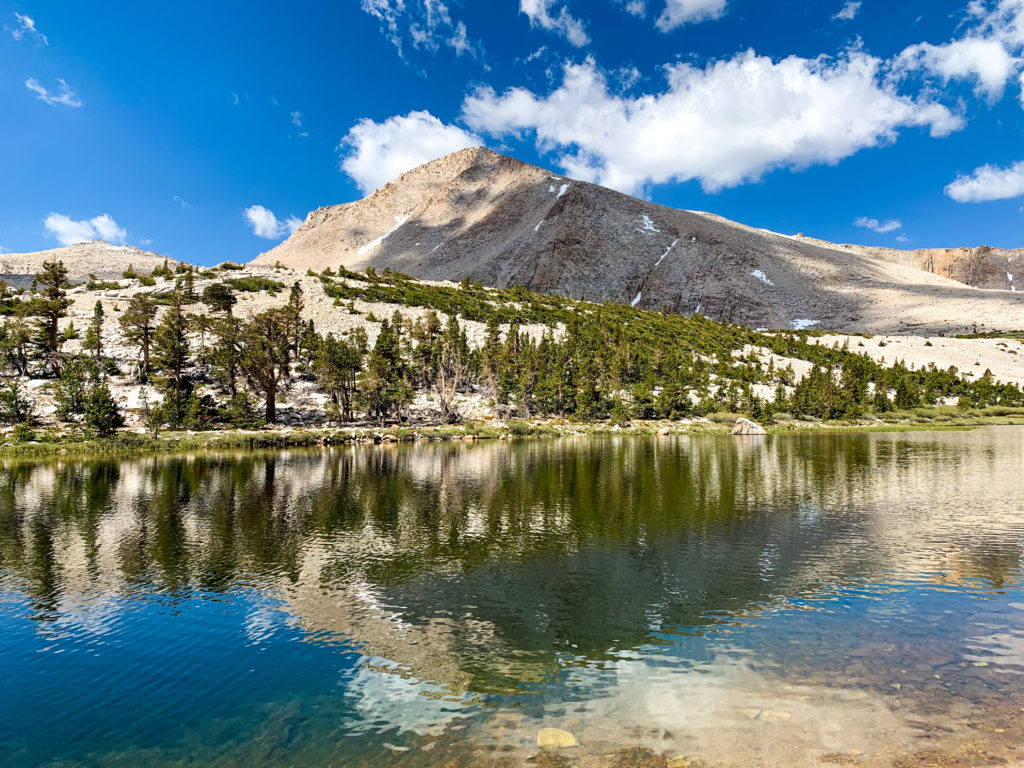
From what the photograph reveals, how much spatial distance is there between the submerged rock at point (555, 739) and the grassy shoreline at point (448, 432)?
47.7m

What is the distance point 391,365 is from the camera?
223 feet

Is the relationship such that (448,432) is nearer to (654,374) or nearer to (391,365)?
(391,365)

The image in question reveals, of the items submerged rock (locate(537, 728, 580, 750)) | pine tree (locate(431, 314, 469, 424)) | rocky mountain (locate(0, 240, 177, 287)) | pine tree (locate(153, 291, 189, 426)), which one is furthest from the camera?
rocky mountain (locate(0, 240, 177, 287))

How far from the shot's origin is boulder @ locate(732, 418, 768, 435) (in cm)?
6506

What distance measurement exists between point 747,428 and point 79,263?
19870cm

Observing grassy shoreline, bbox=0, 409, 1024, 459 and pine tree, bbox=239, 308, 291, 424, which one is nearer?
grassy shoreline, bbox=0, 409, 1024, 459

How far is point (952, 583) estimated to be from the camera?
535 inches

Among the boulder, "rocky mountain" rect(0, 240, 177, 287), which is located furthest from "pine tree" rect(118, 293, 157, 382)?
"rocky mountain" rect(0, 240, 177, 287)

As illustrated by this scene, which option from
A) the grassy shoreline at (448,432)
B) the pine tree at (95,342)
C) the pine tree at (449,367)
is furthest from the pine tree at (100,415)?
the pine tree at (449,367)

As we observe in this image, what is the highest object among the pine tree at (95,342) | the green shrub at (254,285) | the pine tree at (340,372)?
the green shrub at (254,285)

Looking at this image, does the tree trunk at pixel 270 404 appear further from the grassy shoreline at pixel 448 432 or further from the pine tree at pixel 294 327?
the pine tree at pixel 294 327

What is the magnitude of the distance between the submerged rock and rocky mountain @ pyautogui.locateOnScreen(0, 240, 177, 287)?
18073 centimetres

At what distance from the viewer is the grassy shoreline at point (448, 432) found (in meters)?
46.3

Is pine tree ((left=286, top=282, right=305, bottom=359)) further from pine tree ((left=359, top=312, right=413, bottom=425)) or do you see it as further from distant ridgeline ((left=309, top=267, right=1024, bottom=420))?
distant ridgeline ((left=309, top=267, right=1024, bottom=420))
